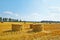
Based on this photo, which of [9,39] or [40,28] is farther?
[40,28]

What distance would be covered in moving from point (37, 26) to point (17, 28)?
3.80 meters

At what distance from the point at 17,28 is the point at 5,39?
962 cm

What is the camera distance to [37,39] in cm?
1884

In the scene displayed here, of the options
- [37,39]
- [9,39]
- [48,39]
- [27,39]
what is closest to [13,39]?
[9,39]

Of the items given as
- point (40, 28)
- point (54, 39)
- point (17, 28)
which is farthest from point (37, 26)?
point (54, 39)

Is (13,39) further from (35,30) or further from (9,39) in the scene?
(35,30)

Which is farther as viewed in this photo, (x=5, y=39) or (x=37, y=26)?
(x=37, y=26)

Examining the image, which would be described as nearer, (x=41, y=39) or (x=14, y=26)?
(x=41, y=39)

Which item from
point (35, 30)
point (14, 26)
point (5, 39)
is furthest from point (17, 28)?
point (5, 39)

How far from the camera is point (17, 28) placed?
28250mm

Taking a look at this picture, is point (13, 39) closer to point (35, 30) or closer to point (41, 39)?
point (41, 39)

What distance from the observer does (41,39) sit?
1895 cm

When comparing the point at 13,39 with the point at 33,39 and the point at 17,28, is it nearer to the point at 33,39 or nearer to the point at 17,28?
the point at 33,39

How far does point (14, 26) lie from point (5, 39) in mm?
9670
